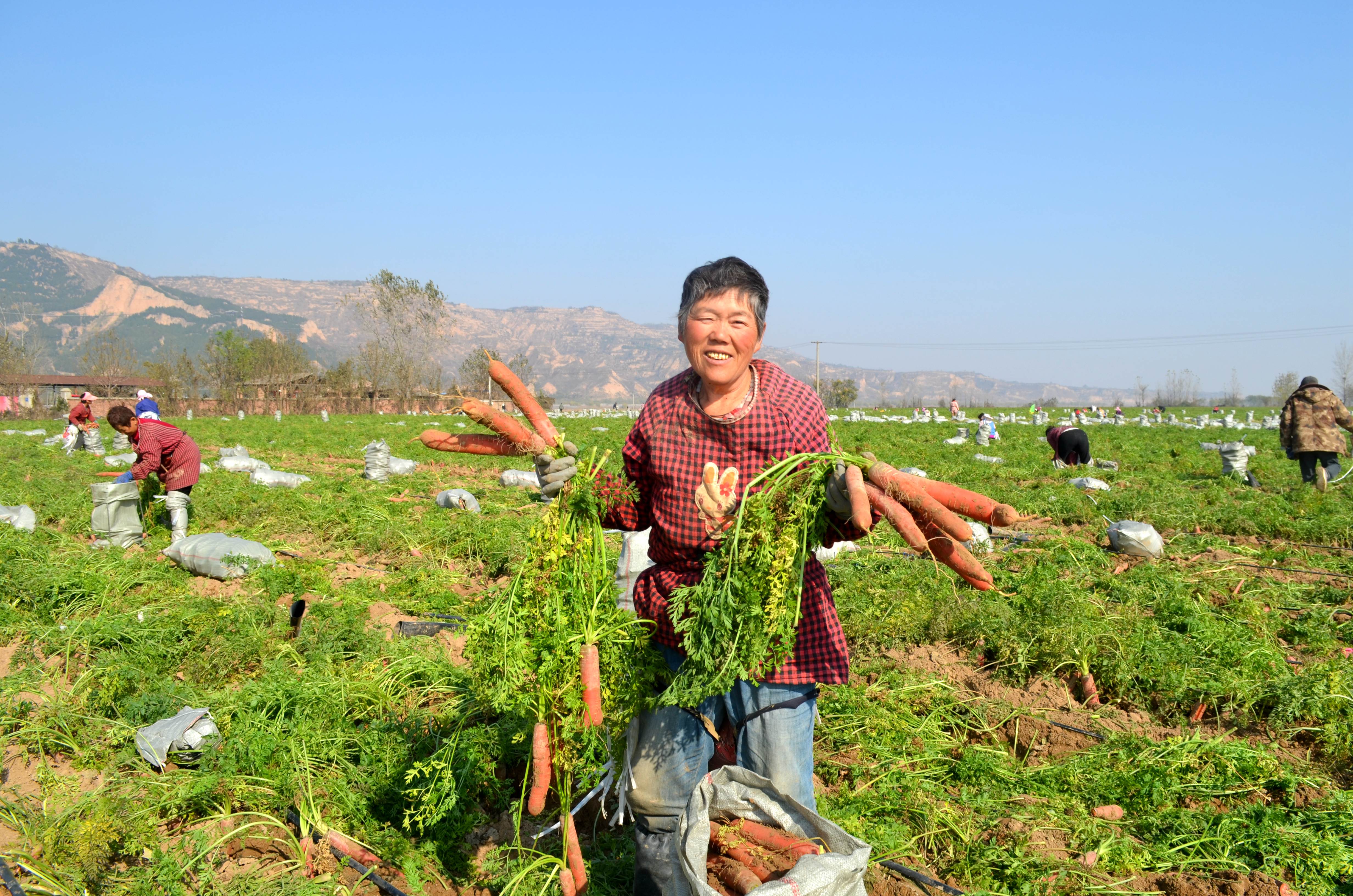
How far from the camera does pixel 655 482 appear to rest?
8.46 ft

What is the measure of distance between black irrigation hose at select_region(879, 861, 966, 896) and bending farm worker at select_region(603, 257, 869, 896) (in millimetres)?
984

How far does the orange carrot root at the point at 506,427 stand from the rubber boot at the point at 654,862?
4.08 ft

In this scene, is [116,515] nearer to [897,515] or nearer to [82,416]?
[897,515]

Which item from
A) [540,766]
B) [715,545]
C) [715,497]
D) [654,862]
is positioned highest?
[715,497]

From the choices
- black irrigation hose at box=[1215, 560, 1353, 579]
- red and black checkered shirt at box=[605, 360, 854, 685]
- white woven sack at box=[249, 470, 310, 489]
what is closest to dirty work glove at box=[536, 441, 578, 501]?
red and black checkered shirt at box=[605, 360, 854, 685]

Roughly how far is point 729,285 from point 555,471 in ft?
2.61

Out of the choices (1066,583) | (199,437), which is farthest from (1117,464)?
→ (199,437)

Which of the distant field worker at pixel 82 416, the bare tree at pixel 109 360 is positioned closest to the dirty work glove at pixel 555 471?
the distant field worker at pixel 82 416

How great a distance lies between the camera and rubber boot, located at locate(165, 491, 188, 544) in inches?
319

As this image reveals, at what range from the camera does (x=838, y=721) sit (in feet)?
14.1

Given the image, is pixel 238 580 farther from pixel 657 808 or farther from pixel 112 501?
pixel 657 808

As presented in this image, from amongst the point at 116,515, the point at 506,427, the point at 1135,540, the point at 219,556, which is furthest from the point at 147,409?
the point at 1135,540

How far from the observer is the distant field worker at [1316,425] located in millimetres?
10750

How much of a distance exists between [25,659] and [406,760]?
320 centimetres
